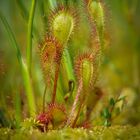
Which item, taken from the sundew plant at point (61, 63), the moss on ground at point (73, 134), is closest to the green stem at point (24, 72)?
the sundew plant at point (61, 63)

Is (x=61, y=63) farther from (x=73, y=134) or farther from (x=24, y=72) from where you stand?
(x=73, y=134)

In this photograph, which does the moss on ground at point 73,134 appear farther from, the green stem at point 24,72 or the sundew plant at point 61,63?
the green stem at point 24,72

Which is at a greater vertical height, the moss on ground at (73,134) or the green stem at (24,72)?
the green stem at (24,72)

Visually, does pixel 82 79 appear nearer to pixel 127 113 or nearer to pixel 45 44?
pixel 45 44

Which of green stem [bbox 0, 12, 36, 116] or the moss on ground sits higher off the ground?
green stem [bbox 0, 12, 36, 116]

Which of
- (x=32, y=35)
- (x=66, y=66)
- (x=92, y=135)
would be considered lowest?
(x=92, y=135)

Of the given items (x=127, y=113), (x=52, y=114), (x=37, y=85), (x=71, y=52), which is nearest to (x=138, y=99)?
(x=127, y=113)

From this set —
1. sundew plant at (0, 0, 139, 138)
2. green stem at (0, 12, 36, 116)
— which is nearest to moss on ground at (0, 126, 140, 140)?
sundew plant at (0, 0, 139, 138)

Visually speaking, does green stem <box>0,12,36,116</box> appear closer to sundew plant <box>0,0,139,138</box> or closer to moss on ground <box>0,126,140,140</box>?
sundew plant <box>0,0,139,138</box>
